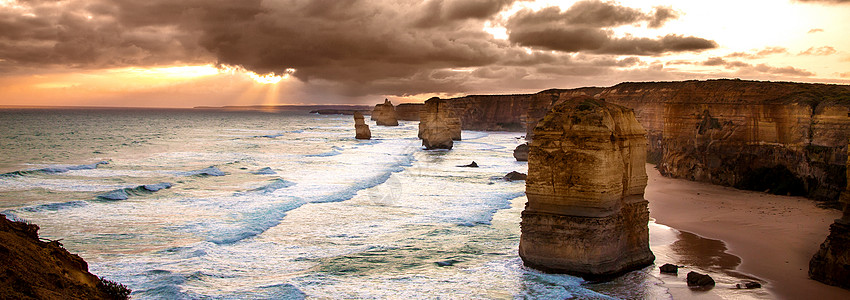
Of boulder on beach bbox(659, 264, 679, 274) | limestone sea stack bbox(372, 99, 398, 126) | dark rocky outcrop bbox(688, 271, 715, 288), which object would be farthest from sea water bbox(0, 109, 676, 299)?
limestone sea stack bbox(372, 99, 398, 126)

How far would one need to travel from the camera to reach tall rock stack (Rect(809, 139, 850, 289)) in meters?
12.9

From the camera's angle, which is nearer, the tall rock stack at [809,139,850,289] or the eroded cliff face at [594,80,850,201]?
the tall rock stack at [809,139,850,289]

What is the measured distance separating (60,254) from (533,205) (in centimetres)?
971

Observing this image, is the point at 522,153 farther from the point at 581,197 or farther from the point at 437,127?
the point at 581,197

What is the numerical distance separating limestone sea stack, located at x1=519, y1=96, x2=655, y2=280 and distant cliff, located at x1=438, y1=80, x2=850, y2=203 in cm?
1478

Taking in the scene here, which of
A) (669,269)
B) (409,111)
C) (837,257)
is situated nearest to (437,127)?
(669,269)

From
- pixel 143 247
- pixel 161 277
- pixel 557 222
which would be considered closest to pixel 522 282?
pixel 557 222

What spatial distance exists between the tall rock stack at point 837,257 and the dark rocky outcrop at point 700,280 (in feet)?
8.00

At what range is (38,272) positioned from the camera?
6812 millimetres

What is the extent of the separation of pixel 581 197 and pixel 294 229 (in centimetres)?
1002

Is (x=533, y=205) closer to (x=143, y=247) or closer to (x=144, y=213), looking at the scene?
(x=143, y=247)

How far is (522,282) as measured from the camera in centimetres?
1367

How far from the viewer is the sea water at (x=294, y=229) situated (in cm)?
1355

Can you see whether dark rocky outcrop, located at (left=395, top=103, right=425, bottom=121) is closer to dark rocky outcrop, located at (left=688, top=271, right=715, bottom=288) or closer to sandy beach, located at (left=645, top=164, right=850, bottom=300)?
sandy beach, located at (left=645, top=164, right=850, bottom=300)
